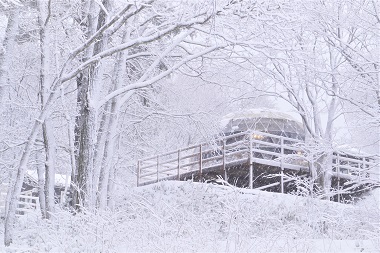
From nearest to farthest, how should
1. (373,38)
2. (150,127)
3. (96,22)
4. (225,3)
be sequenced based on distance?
(225,3) < (96,22) < (373,38) < (150,127)

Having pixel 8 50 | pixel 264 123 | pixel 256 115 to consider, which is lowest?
pixel 8 50

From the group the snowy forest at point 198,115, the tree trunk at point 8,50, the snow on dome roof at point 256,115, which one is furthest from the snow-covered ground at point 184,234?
the snow on dome roof at point 256,115

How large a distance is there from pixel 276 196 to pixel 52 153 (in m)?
6.30

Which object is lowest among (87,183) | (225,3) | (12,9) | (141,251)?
(141,251)

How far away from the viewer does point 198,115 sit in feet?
58.1

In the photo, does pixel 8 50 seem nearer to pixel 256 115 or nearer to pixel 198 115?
pixel 198 115

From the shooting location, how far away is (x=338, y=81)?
1518 centimetres

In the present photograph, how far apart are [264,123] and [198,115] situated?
4.51 metres

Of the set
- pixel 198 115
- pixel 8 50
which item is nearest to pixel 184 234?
pixel 8 50

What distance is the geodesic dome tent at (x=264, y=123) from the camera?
69.8 feet

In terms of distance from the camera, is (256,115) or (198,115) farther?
(256,115)

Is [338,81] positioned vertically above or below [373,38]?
below

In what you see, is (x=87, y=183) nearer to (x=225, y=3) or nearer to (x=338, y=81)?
(x=225, y=3)

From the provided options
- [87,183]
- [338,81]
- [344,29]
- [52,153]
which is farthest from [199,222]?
[344,29]
